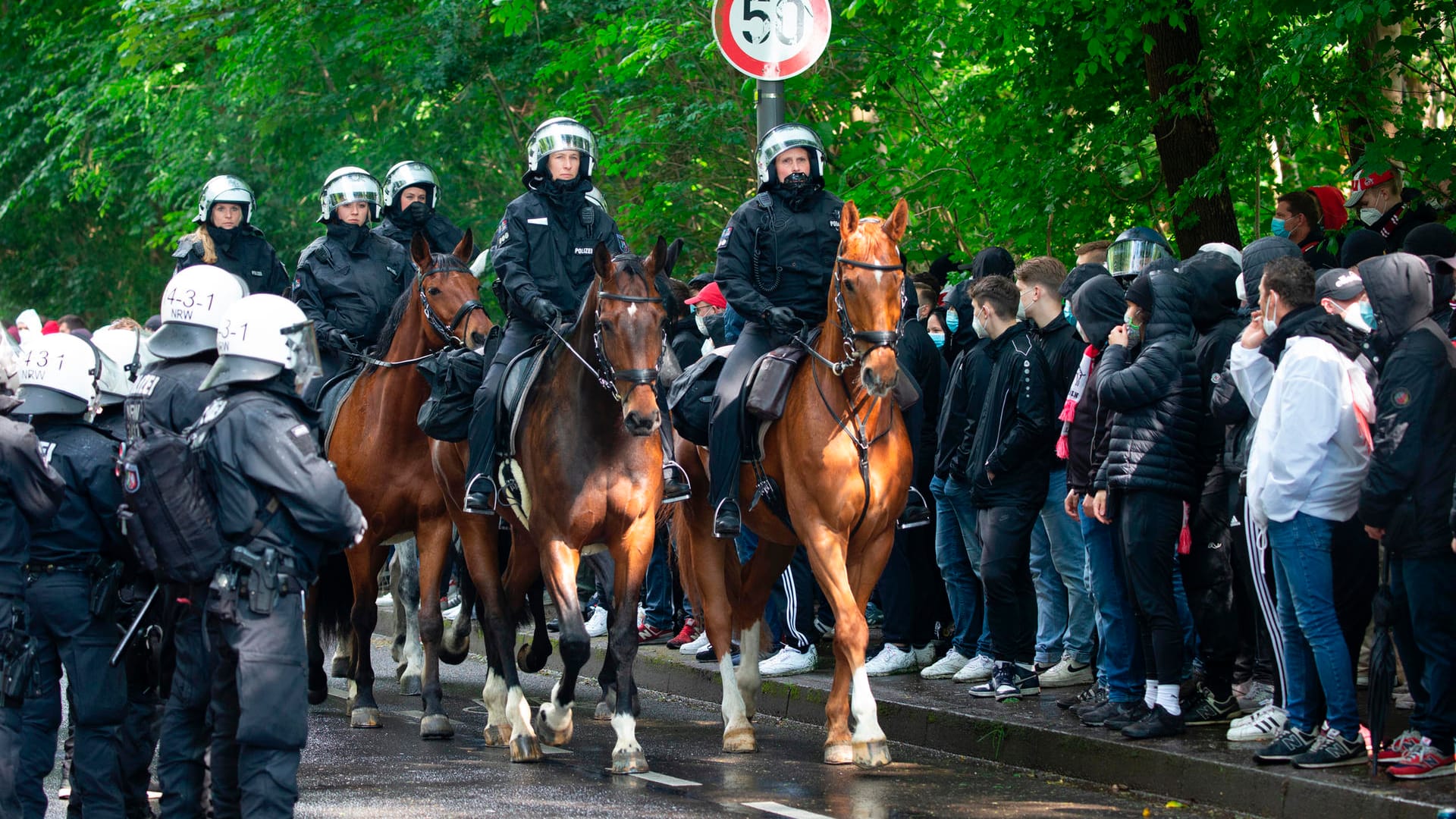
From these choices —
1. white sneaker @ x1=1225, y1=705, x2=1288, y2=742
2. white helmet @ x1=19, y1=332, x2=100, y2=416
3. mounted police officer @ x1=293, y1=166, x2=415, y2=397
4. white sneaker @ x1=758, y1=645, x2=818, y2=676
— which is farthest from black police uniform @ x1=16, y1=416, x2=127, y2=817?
white sneaker @ x1=758, y1=645, x2=818, y2=676

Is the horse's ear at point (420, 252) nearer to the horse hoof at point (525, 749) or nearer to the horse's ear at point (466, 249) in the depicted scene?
the horse's ear at point (466, 249)

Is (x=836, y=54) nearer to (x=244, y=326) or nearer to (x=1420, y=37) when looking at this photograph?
(x=1420, y=37)

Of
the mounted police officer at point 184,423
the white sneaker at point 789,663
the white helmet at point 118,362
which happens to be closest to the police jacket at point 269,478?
the mounted police officer at point 184,423

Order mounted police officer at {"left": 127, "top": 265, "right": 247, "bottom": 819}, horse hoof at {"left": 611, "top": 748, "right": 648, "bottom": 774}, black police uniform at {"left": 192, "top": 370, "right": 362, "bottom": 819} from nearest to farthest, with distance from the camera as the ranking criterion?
1. black police uniform at {"left": 192, "top": 370, "right": 362, "bottom": 819}
2. mounted police officer at {"left": 127, "top": 265, "right": 247, "bottom": 819}
3. horse hoof at {"left": 611, "top": 748, "right": 648, "bottom": 774}

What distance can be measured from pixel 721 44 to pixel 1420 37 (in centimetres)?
412

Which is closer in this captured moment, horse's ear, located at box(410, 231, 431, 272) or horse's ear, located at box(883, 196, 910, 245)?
horse's ear, located at box(883, 196, 910, 245)

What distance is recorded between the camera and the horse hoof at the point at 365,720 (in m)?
10.5

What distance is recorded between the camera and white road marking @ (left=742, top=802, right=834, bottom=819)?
7645 mm

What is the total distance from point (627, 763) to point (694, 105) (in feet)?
27.9

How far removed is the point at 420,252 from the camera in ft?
35.1

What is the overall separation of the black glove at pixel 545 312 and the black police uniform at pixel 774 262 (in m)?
0.91

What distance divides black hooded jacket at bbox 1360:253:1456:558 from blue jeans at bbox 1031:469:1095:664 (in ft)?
9.66

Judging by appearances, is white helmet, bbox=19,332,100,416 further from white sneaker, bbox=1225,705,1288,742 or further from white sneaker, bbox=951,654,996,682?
white sneaker, bbox=951,654,996,682

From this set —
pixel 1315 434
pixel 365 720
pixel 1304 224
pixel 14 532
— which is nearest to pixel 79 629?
pixel 14 532
